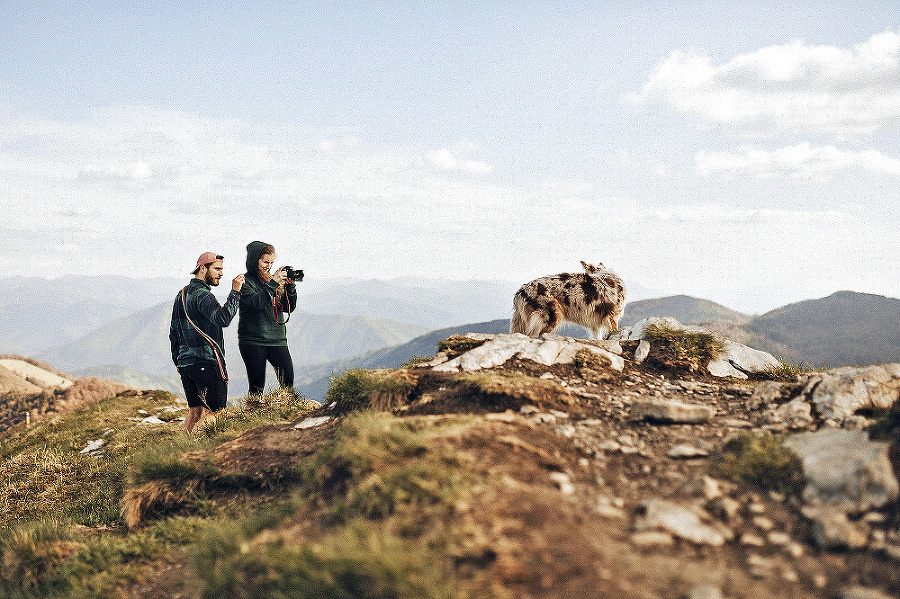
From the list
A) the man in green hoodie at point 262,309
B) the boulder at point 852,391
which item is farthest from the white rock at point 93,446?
the boulder at point 852,391

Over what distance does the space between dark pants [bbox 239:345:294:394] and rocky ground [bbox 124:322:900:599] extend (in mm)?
3968

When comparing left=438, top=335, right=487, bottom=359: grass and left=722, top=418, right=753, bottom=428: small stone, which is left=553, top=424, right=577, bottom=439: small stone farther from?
left=438, top=335, right=487, bottom=359: grass

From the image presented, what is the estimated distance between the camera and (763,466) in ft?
12.8

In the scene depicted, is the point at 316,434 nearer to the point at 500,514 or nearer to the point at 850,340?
the point at 500,514

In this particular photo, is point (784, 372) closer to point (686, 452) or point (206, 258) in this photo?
point (686, 452)

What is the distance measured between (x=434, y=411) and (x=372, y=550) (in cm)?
295

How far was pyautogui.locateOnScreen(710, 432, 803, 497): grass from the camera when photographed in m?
3.72

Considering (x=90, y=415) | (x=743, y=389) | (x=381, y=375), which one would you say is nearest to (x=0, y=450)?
(x=90, y=415)

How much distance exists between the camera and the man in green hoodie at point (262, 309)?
9.84 m

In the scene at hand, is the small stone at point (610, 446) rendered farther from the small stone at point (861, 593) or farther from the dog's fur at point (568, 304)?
the dog's fur at point (568, 304)

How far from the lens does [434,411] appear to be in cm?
580

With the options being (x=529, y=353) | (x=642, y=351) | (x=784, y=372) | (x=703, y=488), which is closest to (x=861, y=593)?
(x=703, y=488)

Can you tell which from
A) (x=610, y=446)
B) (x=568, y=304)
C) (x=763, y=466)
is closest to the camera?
(x=763, y=466)

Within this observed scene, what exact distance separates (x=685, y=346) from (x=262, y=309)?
826cm
